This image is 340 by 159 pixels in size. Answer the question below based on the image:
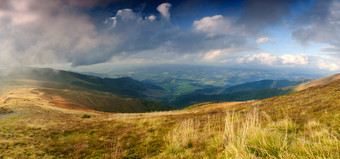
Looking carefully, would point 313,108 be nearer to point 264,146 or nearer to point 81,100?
point 264,146

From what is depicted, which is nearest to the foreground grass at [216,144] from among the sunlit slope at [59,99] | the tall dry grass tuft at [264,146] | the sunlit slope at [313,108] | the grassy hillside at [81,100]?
the tall dry grass tuft at [264,146]

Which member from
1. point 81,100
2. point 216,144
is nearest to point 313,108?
point 216,144

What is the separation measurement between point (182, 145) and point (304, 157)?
4.14 m

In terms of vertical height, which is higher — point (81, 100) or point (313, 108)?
point (313, 108)

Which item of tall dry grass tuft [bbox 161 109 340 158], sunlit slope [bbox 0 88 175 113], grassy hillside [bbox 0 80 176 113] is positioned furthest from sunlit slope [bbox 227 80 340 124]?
grassy hillside [bbox 0 80 176 113]

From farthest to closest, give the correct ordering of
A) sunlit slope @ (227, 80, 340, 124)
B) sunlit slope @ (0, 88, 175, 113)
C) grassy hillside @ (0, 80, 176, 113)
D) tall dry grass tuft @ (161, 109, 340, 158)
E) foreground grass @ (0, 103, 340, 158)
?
1. grassy hillside @ (0, 80, 176, 113)
2. sunlit slope @ (0, 88, 175, 113)
3. sunlit slope @ (227, 80, 340, 124)
4. foreground grass @ (0, 103, 340, 158)
5. tall dry grass tuft @ (161, 109, 340, 158)

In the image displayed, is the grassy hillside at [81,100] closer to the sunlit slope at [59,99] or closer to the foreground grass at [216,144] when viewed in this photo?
the sunlit slope at [59,99]

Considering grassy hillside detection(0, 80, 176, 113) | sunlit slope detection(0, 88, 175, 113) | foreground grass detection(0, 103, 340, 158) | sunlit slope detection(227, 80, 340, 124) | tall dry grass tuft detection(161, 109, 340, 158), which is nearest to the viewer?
tall dry grass tuft detection(161, 109, 340, 158)

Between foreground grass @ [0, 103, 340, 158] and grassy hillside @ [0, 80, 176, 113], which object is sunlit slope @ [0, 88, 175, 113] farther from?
foreground grass @ [0, 103, 340, 158]

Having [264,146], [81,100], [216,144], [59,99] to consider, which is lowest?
[81,100]

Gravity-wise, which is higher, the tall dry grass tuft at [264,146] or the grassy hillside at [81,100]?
the tall dry grass tuft at [264,146]

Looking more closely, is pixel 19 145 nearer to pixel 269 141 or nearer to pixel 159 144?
pixel 159 144

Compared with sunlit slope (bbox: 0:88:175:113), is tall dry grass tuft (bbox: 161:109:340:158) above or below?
above

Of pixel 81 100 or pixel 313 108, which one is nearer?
pixel 313 108
